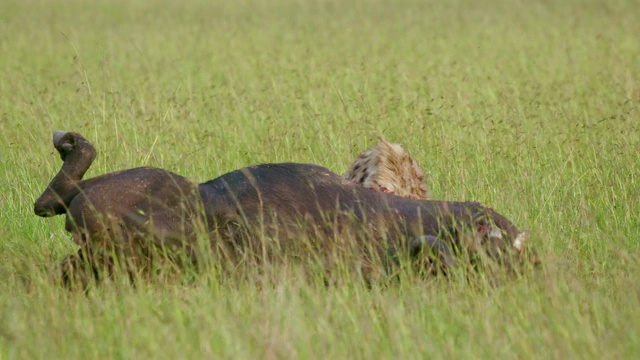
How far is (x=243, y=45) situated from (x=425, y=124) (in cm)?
758

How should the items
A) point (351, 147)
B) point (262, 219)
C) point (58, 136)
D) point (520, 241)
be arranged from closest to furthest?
1. point (262, 219)
2. point (520, 241)
3. point (58, 136)
4. point (351, 147)

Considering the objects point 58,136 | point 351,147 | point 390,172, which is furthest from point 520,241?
point 351,147

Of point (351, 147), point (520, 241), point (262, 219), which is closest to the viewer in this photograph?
point (262, 219)

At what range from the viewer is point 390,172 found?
584cm

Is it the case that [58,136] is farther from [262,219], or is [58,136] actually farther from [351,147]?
[351,147]

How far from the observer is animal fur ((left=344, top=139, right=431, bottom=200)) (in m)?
5.79

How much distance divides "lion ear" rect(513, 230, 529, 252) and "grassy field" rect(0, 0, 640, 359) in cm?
15

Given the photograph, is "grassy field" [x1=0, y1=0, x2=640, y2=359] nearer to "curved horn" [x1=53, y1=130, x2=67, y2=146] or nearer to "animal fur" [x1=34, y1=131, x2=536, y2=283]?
"animal fur" [x1=34, y1=131, x2=536, y2=283]

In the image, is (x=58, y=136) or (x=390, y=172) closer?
(x=58, y=136)

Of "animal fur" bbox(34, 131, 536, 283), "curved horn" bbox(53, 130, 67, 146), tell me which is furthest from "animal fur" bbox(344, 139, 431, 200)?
"curved horn" bbox(53, 130, 67, 146)

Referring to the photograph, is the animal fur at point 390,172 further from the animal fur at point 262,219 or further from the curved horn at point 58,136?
the curved horn at point 58,136

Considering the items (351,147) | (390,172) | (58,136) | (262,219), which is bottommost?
(351,147)

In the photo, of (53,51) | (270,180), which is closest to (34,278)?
(270,180)

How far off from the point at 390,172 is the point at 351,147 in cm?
203
